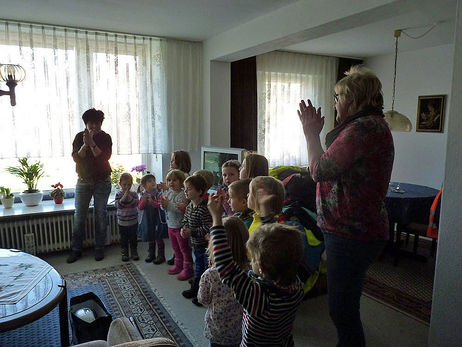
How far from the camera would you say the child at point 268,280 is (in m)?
1.17

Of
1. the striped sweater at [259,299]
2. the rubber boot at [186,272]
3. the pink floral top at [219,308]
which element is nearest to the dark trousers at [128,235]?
the rubber boot at [186,272]

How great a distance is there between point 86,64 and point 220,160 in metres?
1.74

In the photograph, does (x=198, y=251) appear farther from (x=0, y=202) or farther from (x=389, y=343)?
(x=0, y=202)

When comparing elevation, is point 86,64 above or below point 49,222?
above

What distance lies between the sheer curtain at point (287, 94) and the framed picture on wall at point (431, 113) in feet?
4.07

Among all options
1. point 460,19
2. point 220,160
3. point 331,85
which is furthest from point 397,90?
point 460,19

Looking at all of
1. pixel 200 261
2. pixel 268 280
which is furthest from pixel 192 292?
pixel 268 280

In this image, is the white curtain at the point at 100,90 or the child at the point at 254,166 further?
the white curtain at the point at 100,90

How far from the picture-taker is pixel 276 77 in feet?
16.0

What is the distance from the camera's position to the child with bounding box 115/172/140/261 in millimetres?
3346

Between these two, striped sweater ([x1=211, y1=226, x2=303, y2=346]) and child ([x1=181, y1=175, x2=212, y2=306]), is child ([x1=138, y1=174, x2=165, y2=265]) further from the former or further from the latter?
striped sweater ([x1=211, y1=226, x2=303, y2=346])

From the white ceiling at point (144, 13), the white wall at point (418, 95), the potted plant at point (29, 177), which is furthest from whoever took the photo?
the white wall at point (418, 95)

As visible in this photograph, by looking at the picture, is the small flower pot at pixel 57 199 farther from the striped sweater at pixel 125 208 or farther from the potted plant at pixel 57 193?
the striped sweater at pixel 125 208

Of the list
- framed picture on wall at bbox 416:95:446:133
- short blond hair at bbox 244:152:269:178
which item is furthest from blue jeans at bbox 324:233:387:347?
framed picture on wall at bbox 416:95:446:133
